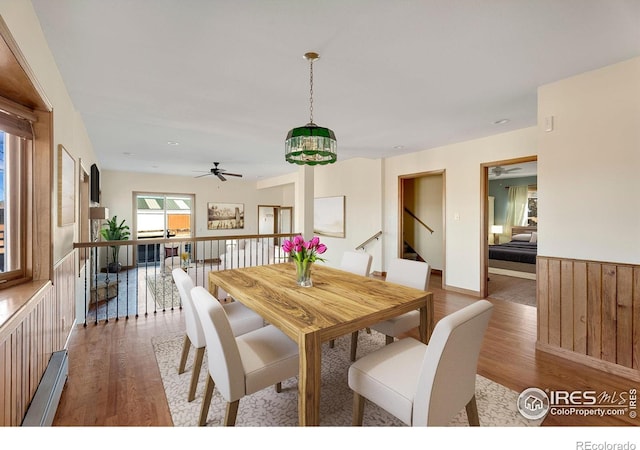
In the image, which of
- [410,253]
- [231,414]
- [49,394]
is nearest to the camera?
[231,414]

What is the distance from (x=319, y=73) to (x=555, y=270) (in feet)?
8.51

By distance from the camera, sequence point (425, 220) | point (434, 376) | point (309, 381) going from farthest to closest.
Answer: point (425, 220), point (309, 381), point (434, 376)

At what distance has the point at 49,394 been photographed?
65.4 inches

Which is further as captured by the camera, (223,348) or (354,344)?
(354,344)

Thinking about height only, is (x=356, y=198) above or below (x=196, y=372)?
above

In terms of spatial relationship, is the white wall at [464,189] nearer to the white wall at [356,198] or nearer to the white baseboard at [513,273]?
the white wall at [356,198]

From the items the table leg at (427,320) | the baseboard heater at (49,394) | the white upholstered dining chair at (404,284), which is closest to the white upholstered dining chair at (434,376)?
the table leg at (427,320)

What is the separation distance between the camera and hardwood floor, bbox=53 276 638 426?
1711 mm

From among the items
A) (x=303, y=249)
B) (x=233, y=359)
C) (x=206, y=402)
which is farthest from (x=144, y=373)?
(x=303, y=249)

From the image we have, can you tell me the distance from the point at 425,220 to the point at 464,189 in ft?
6.08

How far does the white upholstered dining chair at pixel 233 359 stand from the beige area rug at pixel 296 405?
217mm

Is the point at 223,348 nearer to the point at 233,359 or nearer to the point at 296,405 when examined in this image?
the point at 233,359

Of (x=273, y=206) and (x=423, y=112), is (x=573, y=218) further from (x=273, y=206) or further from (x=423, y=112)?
(x=273, y=206)

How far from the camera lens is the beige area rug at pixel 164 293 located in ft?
13.7
